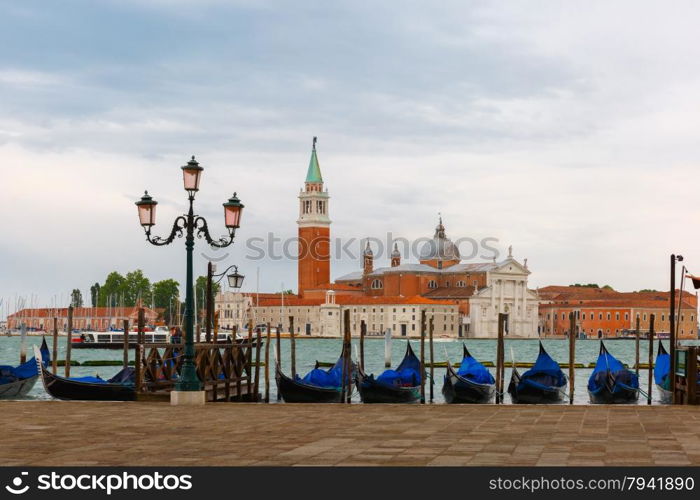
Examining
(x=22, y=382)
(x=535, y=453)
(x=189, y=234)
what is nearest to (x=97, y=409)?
(x=189, y=234)

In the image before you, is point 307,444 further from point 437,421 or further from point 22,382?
point 22,382

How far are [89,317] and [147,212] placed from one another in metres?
103

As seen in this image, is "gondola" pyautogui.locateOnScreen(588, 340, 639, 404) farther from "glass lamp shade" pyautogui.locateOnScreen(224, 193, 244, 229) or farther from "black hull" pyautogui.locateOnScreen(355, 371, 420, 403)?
"glass lamp shade" pyautogui.locateOnScreen(224, 193, 244, 229)

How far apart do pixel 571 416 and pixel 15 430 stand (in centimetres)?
512

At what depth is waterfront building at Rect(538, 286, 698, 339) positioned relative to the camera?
392 feet

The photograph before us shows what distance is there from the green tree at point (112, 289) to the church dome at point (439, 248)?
106 ft

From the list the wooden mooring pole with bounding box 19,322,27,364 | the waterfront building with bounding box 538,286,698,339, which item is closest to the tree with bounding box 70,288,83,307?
the waterfront building with bounding box 538,286,698,339

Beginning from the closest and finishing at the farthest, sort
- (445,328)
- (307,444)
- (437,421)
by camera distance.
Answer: (307,444)
(437,421)
(445,328)

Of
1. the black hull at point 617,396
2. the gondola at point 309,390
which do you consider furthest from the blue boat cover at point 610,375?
the gondola at point 309,390

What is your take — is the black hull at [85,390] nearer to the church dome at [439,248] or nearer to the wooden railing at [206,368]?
the wooden railing at [206,368]

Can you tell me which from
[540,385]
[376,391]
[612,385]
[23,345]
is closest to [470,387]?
[540,385]

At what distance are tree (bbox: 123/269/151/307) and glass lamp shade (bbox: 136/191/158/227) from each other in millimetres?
106994

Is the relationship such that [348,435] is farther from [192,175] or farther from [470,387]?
[470,387]
